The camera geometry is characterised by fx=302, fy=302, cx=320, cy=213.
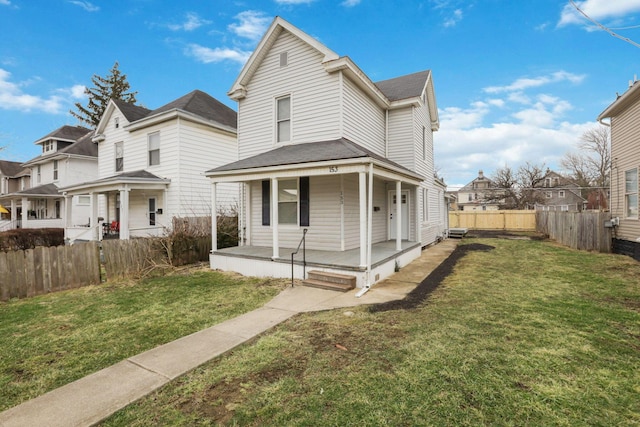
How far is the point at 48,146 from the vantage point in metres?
24.7

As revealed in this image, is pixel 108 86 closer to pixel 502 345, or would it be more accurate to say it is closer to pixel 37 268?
pixel 37 268

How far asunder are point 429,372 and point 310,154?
6481 mm

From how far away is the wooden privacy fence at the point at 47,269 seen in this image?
7.18 metres

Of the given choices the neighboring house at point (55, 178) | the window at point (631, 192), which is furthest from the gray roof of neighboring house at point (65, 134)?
the window at point (631, 192)

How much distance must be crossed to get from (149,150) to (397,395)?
16818 mm

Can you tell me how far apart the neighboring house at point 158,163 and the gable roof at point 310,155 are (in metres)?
5.57

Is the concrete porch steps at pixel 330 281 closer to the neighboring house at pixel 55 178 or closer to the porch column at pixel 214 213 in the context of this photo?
the porch column at pixel 214 213

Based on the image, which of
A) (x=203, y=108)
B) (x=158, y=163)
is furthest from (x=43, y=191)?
(x=203, y=108)

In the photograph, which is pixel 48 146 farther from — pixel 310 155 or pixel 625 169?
pixel 625 169

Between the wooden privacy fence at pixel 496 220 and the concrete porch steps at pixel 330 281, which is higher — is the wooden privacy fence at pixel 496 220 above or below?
above

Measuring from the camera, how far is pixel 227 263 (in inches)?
392

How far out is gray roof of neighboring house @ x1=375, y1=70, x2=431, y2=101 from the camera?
42.5 ft

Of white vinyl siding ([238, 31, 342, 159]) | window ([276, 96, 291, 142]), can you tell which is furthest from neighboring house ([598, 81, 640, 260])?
window ([276, 96, 291, 142])

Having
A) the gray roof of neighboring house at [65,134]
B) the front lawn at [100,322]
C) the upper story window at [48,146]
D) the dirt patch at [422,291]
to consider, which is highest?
the gray roof of neighboring house at [65,134]
